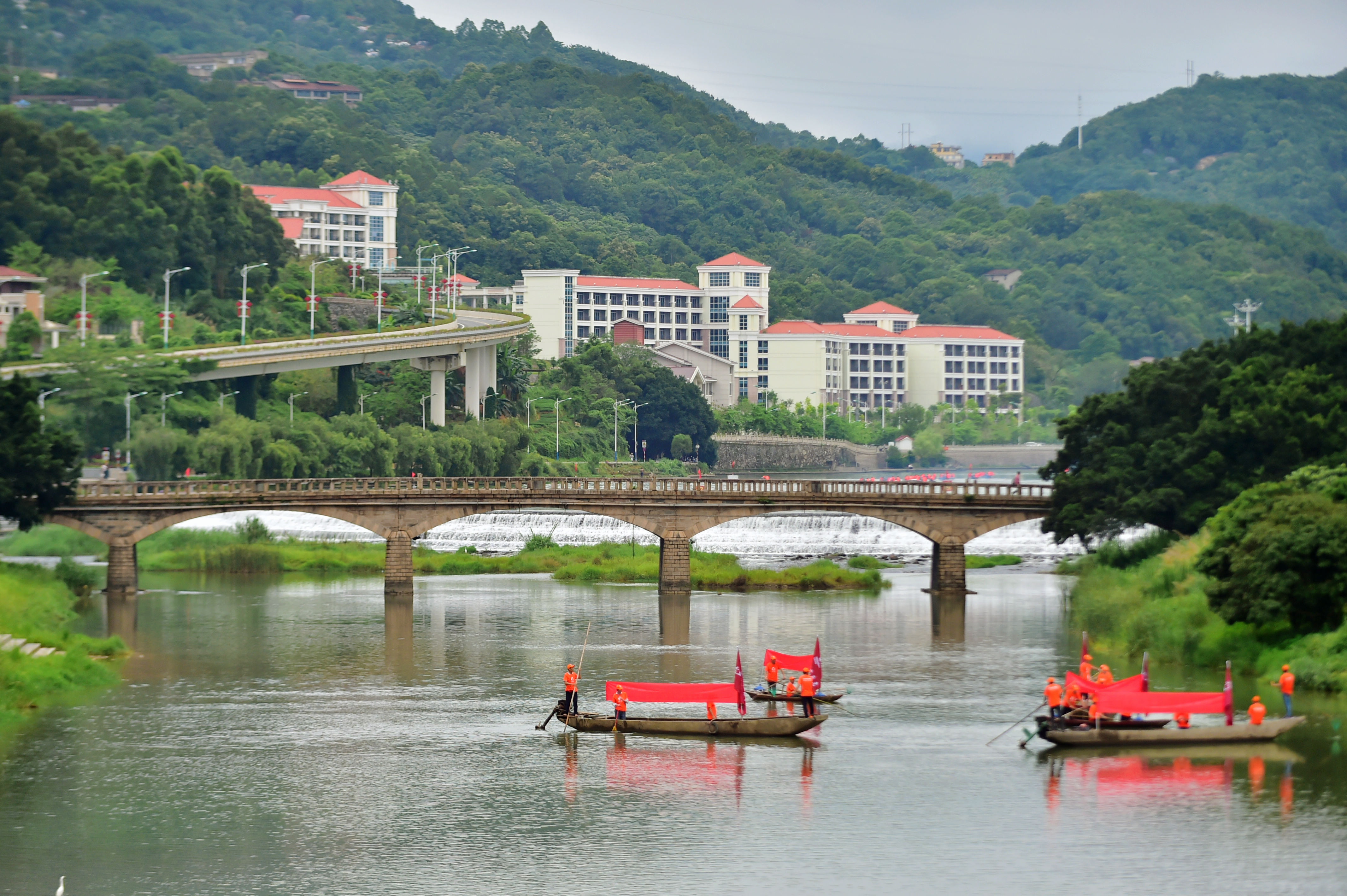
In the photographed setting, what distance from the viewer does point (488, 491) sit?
106 metres

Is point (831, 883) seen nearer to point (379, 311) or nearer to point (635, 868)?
point (635, 868)

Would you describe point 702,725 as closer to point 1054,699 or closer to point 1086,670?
point 1054,699

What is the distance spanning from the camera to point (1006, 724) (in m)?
63.2

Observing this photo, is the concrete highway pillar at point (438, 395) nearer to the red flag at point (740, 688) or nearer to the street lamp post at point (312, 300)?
the street lamp post at point (312, 300)

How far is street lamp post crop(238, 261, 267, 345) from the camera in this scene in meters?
144

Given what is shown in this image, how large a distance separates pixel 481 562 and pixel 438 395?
1730 inches

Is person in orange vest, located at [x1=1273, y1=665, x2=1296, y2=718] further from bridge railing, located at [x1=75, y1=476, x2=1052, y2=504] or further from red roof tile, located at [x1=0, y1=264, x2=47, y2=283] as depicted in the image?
red roof tile, located at [x1=0, y1=264, x2=47, y2=283]

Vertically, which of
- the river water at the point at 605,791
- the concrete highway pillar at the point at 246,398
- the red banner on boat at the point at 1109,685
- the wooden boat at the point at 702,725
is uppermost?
the concrete highway pillar at the point at 246,398

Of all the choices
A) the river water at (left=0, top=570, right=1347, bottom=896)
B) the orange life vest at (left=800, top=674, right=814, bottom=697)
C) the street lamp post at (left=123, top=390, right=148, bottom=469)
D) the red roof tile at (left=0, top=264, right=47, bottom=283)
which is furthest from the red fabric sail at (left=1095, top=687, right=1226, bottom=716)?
the red roof tile at (left=0, top=264, right=47, bottom=283)

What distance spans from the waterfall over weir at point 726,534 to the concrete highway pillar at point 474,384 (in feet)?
98.1

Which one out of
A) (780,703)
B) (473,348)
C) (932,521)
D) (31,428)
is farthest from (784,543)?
(780,703)

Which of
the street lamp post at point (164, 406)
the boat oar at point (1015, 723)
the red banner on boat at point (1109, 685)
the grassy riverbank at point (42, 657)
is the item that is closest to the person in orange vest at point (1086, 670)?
the red banner on boat at point (1109, 685)

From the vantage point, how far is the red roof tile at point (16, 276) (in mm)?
156625

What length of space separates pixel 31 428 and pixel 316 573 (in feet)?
103
